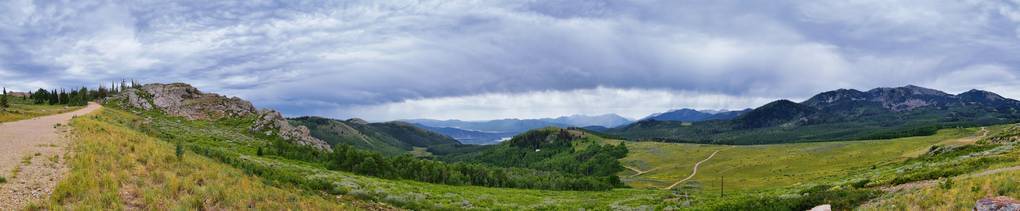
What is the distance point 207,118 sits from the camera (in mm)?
114500

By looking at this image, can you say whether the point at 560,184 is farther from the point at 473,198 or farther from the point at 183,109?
the point at 183,109

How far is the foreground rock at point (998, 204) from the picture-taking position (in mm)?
18141

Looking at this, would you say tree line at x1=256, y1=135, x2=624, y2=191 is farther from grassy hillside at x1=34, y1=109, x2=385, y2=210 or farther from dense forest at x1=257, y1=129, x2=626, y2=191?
grassy hillside at x1=34, y1=109, x2=385, y2=210

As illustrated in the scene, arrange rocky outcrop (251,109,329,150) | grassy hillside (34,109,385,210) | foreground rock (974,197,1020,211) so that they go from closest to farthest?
foreground rock (974,197,1020,211) < grassy hillside (34,109,385,210) < rocky outcrop (251,109,329,150)

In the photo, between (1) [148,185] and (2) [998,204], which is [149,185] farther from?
(2) [998,204]

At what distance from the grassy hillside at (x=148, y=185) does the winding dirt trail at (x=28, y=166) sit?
2.29 ft

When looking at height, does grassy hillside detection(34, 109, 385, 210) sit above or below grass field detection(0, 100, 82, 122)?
below

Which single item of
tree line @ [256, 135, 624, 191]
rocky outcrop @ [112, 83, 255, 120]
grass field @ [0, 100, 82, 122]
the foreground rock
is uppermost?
rocky outcrop @ [112, 83, 255, 120]

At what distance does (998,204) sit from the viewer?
18.6 m

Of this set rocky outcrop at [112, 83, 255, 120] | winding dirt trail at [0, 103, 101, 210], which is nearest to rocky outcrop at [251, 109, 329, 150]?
rocky outcrop at [112, 83, 255, 120]

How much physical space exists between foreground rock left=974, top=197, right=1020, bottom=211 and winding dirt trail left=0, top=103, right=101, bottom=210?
3878 cm

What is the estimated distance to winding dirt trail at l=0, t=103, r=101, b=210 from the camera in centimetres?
2088

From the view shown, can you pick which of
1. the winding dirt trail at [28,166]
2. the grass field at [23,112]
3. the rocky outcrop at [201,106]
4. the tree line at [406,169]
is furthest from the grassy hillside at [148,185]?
the rocky outcrop at [201,106]

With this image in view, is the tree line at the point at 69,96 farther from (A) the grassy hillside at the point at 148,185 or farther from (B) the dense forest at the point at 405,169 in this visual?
(A) the grassy hillside at the point at 148,185
